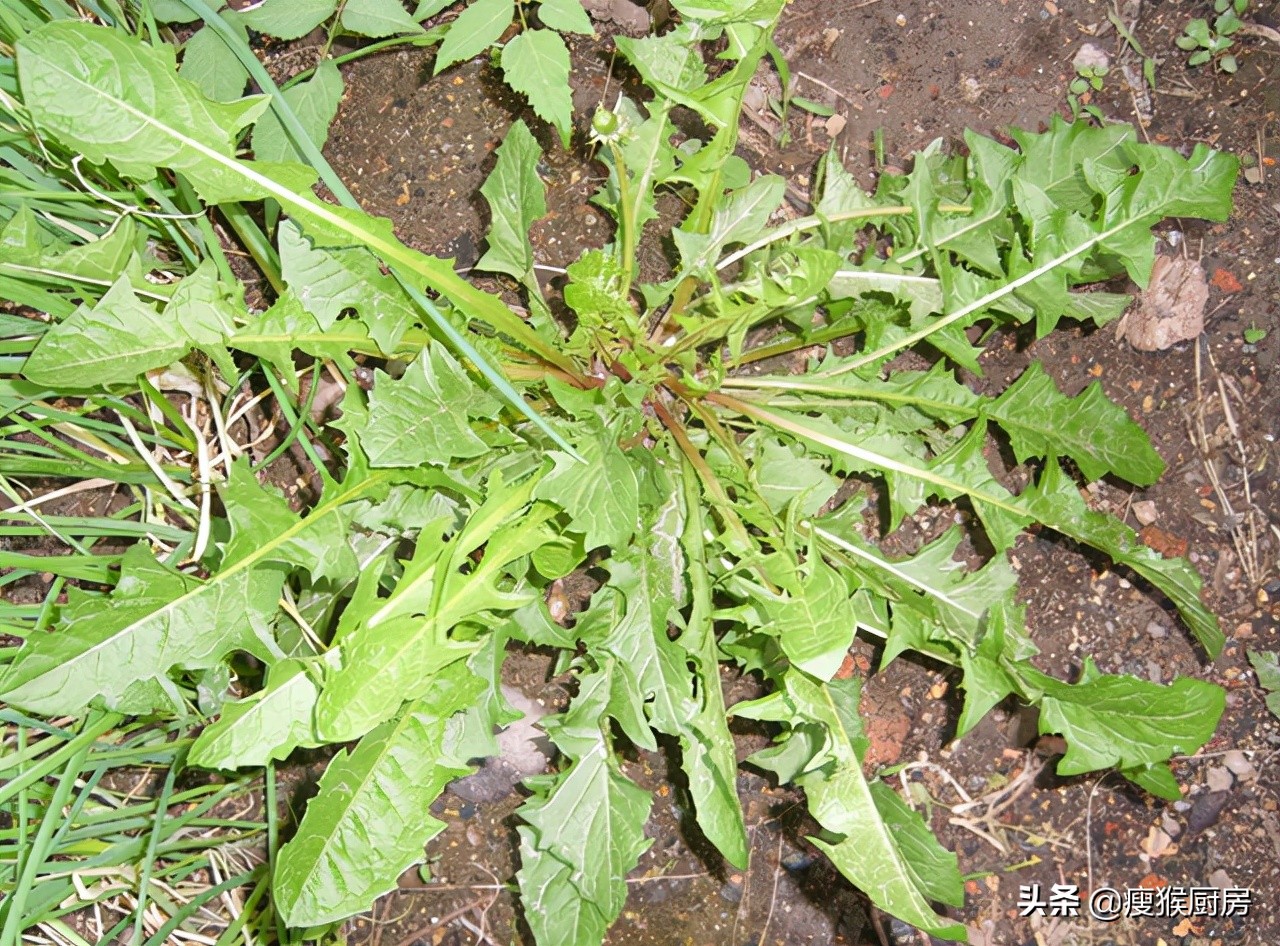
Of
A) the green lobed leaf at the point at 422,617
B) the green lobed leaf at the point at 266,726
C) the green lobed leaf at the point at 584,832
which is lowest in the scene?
the green lobed leaf at the point at 584,832

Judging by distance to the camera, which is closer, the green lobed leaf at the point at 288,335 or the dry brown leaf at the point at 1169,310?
the green lobed leaf at the point at 288,335

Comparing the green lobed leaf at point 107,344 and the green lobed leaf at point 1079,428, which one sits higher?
the green lobed leaf at point 107,344

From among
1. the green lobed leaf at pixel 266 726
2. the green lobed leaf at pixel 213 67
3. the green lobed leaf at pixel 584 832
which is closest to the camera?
the green lobed leaf at pixel 266 726

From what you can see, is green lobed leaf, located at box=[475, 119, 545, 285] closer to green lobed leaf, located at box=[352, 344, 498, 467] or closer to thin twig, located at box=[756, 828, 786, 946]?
green lobed leaf, located at box=[352, 344, 498, 467]

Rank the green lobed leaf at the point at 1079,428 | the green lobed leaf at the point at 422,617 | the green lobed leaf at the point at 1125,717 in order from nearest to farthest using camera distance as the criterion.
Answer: the green lobed leaf at the point at 422,617 < the green lobed leaf at the point at 1125,717 < the green lobed leaf at the point at 1079,428

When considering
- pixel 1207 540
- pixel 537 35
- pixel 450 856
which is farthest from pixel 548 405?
pixel 1207 540

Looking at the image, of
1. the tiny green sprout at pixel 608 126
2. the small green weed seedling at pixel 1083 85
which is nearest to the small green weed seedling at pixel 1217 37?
the small green weed seedling at pixel 1083 85

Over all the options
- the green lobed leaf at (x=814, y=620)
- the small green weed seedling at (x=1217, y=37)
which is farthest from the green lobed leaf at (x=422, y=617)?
the small green weed seedling at (x=1217, y=37)

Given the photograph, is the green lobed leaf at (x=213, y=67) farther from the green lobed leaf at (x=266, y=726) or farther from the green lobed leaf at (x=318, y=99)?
the green lobed leaf at (x=266, y=726)

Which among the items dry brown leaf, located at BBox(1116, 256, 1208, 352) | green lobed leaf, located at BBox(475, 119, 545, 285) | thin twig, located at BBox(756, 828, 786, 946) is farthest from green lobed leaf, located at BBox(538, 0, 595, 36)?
thin twig, located at BBox(756, 828, 786, 946)
